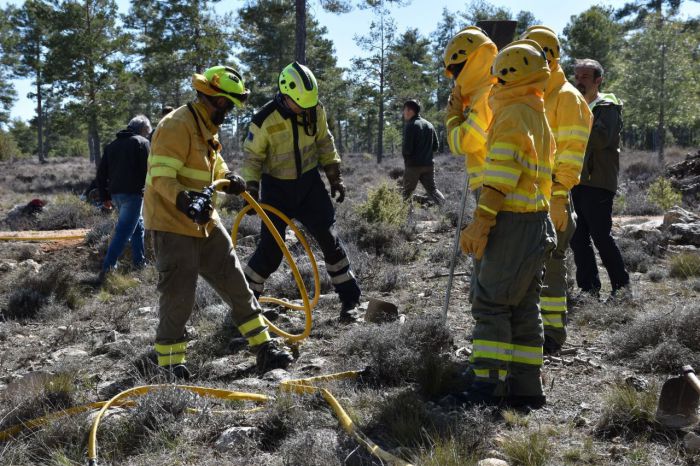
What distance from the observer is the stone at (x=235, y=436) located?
9.59 ft

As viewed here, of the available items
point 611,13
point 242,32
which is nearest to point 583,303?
point 242,32

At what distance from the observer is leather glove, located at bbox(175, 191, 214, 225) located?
3.49 meters

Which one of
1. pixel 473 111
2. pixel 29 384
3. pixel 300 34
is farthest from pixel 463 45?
pixel 300 34

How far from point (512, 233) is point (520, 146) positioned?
0.48 m

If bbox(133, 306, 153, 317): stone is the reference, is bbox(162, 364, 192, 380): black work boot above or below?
above

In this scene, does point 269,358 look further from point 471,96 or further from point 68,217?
point 68,217

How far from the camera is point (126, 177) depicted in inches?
287

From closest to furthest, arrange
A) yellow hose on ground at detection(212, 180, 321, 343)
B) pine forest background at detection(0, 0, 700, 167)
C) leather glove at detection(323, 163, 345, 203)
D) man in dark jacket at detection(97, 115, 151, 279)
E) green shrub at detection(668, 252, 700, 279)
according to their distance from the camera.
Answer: yellow hose on ground at detection(212, 180, 321, 343)
leather glove at detection(323, 163, 345, 203)
green shrub at detection(668, 252, 700, 279)
man in dark jacket at detection(97, 115, 151, 279)
pine forest background at detection(0, 0, 700, 167)

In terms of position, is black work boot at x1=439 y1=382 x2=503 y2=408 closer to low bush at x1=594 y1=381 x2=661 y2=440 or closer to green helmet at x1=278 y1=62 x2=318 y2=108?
low bush at x1=594 y1=381 x2=661 y2=440

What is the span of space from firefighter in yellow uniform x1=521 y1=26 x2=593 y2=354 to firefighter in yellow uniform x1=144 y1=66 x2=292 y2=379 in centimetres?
197

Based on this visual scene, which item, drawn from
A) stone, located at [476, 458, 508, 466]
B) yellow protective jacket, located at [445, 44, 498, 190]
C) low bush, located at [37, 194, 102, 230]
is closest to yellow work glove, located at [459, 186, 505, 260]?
yellow protective jacket, located at [445, 44, 498, 190]

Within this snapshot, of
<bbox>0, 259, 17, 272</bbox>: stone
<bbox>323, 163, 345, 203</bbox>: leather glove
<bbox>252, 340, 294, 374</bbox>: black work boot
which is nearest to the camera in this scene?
<bbox>252, 340, 294, 374</bbox>: black work boot

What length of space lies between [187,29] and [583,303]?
21.8 m

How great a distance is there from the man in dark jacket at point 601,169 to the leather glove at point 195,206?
10.9ft
